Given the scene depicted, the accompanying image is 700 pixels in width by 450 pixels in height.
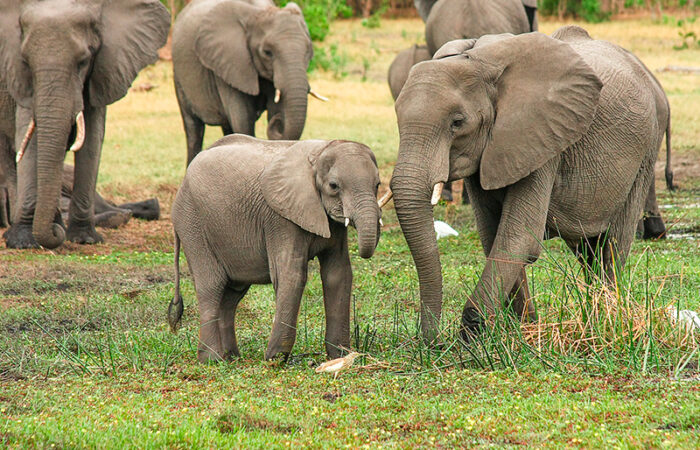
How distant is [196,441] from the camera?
4.53 meters

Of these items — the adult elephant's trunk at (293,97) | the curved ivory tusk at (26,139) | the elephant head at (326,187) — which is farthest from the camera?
the adult elephant's trunk at (293,97)

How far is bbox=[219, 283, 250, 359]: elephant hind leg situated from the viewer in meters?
6.66

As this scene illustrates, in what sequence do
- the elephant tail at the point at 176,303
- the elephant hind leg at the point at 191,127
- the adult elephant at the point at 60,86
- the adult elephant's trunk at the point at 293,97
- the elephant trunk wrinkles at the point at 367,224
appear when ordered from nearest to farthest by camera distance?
the elephant trunk wrinkles at the point at 367,224 < the elephant tail at the point at 176,303 < the adult elephant at the point at 60,86 < the adult elephant's trunk at the point at 293,97 < the elephant hind leg at the point at 191,127

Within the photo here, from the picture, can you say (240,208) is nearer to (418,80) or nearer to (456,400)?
(418,80)

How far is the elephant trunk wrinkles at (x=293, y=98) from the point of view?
11.5 metres

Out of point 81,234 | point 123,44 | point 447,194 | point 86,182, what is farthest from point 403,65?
point 81,234

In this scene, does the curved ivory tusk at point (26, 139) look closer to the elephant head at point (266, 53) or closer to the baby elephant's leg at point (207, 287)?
the elephant head at point (266, 53)

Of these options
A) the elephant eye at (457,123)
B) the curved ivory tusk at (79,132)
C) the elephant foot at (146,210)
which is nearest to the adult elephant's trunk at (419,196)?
the elephant eye at (457,123)

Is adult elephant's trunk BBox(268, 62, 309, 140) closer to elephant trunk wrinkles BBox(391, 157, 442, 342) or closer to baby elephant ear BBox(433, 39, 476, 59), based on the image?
baby elephant ear BBox(433, 39, 476, 59)

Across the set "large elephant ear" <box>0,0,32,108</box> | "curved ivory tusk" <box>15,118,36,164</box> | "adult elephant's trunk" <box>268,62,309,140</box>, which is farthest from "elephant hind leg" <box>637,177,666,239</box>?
"large elephant ear" <box>0,0,32,108</box>

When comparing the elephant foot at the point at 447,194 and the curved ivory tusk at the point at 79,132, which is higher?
the curved ivory tusk at the point at 79,132

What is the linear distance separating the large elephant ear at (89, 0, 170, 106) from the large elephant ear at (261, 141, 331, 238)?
4916mm

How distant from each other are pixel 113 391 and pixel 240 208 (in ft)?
4.49

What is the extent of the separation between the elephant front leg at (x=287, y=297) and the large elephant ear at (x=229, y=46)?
5.96 m
